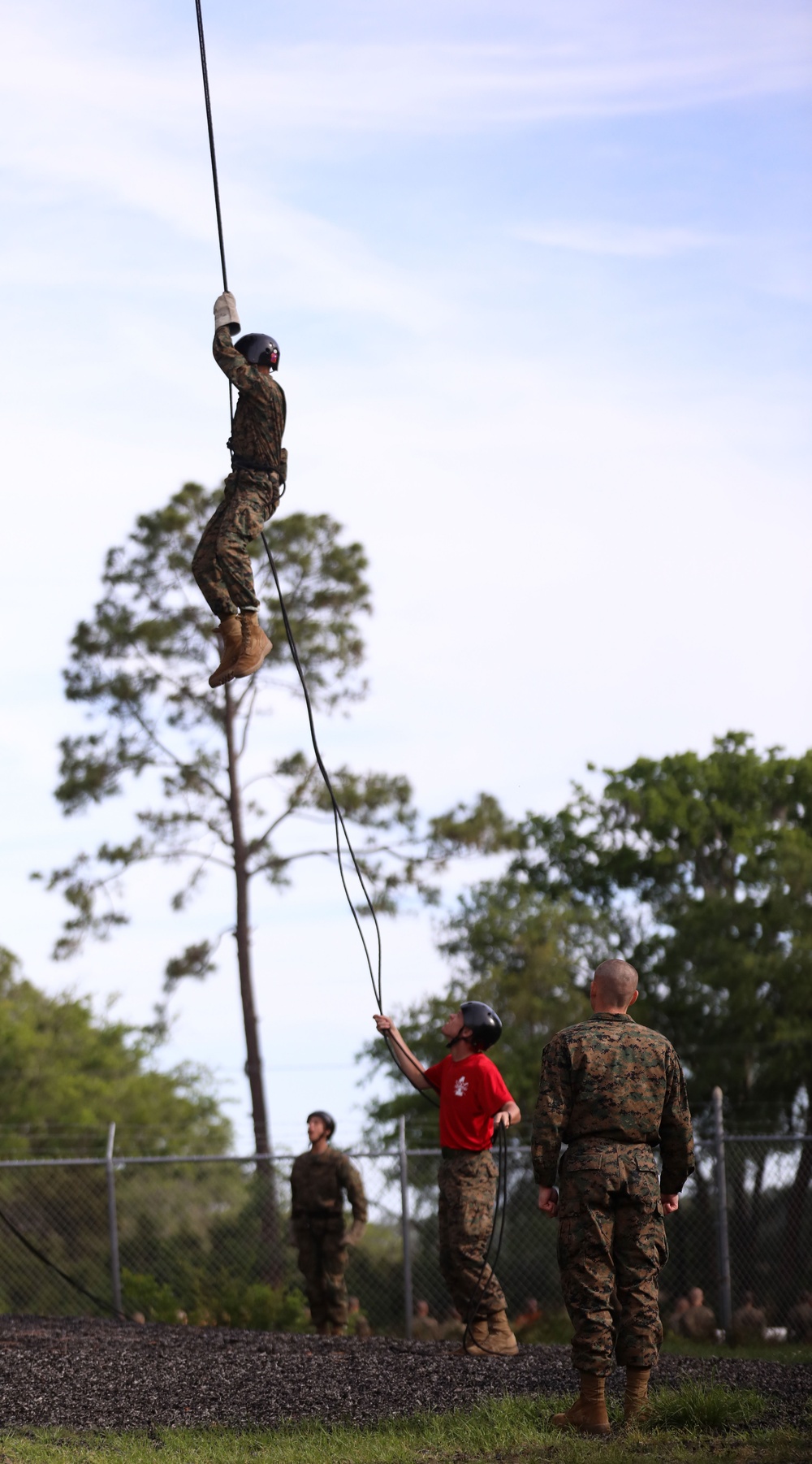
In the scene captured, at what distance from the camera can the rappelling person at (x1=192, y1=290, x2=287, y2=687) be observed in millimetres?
8648

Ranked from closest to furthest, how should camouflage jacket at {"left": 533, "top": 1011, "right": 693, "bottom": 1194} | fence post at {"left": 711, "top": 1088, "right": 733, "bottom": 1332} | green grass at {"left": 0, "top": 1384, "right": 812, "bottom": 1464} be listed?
green grass at {"left": 0, "top": 1384, "right": 812, "bottom": 1464}
camouflage jacket at {"left": 533, "top": 1011, "right": 693, "bottom": 1194}
fence post at {"left": 711, "top": 1088, "right": 733, "bottom": 1332}

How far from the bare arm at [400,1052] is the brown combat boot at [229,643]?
2.11 meters

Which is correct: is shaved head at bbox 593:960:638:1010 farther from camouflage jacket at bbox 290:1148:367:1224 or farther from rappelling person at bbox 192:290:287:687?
camouflage jacket at bbox 290:1148:367:1224

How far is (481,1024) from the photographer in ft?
29.8

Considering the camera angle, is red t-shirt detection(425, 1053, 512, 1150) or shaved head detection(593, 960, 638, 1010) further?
red t-shirt detection(425, 1053, 512, 1150)

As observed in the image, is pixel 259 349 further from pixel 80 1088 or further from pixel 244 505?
pixel 80 1088

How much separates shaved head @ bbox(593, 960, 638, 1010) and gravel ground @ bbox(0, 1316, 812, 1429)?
6.11 ft

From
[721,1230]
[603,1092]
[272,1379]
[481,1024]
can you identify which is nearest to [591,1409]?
[603,1092]

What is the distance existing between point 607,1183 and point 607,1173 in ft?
0.13

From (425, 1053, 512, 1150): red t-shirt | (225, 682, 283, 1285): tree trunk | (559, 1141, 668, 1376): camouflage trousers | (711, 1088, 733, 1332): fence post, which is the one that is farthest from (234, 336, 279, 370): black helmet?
(225, 682, 283, 1285): tree trunk

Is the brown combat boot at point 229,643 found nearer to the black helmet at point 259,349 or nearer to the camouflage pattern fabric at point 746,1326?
the black helmet at point 259,349

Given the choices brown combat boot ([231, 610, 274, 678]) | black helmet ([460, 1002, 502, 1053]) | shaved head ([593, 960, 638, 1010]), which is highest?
brown combat boot ([231, 610, 274, 678])

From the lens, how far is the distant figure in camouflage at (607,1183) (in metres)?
6.31

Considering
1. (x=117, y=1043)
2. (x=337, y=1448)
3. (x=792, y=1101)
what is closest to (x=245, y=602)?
(x=337, y=1448)
